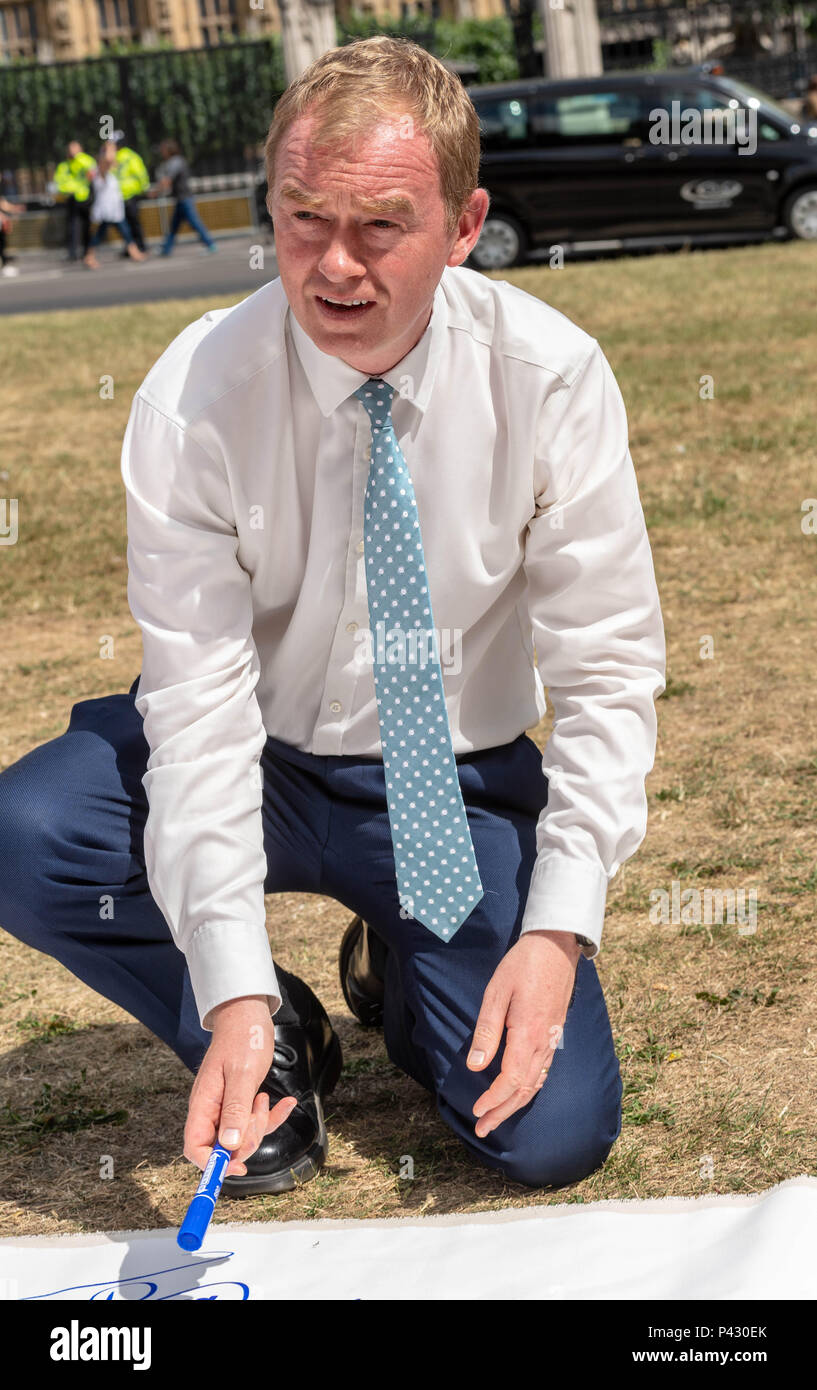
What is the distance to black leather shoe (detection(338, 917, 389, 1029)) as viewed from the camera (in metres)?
2.80

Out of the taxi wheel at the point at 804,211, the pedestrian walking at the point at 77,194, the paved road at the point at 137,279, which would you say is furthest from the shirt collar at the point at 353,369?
the pedestrian walking at the point at 77,194

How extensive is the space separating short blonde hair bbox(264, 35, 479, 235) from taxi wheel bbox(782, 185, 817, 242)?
1214 centimetres

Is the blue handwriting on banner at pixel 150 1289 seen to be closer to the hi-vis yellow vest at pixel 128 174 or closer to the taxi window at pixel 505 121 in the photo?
the taxi window at pixel 505 121

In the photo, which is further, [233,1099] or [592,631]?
[592,631]

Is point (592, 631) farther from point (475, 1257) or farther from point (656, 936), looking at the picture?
point (656, 936)

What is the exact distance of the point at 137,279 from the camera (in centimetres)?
1775

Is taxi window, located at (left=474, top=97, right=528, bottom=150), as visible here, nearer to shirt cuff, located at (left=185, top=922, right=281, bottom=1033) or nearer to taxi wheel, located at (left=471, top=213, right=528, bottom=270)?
taxi wheel, located at (left=471, top=213, right=528, bottom=270)

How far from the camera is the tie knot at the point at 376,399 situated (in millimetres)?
2258

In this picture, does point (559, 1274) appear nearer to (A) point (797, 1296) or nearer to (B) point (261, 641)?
(A) point (797, 1296)

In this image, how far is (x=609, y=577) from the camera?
2283 mm

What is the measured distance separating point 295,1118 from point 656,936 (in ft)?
3.25

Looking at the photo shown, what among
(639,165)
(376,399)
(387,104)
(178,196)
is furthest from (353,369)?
(178,196)

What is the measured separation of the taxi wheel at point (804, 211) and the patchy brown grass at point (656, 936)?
638 cm

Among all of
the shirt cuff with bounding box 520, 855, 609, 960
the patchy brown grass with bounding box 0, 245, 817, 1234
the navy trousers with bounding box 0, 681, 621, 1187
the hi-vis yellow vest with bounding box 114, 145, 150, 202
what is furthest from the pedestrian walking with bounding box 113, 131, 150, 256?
the shirt cuff with bounding box 520, 855, 609, 960
